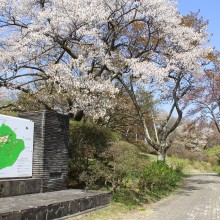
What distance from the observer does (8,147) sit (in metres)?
8.83

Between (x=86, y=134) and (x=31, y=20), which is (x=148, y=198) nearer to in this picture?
(x=86, y=134)

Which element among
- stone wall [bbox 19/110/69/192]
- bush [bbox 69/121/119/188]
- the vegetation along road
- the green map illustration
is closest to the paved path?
the vegetation along road

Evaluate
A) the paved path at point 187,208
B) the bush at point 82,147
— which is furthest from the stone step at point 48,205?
the bush at point 82,147

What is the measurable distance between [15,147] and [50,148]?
1.32 m

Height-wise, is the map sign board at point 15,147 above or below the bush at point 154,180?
above

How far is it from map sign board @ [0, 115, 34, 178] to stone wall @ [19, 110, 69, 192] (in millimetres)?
243

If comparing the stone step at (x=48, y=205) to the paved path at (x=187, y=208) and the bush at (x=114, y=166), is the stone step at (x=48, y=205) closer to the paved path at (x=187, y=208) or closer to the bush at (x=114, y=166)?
the bush at (x=114, y=166)

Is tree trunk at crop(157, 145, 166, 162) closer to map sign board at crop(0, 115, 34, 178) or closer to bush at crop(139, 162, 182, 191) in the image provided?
bush at crop(139, 162, 182, 191)

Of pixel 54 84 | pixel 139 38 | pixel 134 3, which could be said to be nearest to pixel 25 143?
pixel 54 84

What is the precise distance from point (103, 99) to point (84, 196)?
502 centimetres

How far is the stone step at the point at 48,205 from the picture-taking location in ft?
21.7

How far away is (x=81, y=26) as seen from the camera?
13.2 metres

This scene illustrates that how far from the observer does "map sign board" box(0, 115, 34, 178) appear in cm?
867

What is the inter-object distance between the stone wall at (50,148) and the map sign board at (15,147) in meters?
0.24
